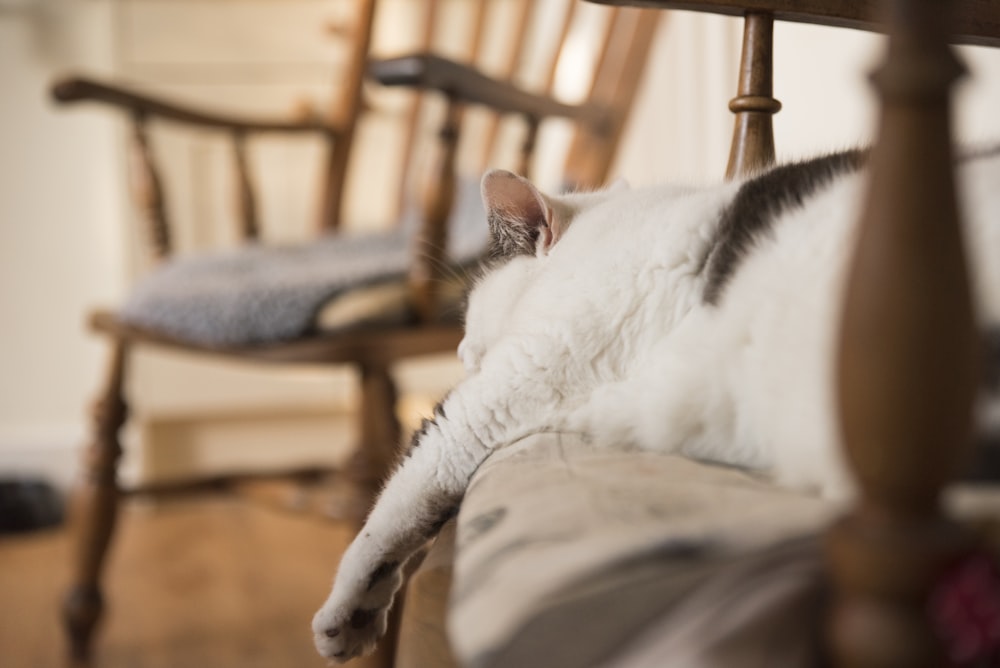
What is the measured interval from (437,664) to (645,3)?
47 cm

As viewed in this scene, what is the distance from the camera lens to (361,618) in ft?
1.88

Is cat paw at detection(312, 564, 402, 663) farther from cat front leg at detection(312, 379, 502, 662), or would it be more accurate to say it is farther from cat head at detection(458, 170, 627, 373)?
cat head at detection(458, 170, 627, 373)

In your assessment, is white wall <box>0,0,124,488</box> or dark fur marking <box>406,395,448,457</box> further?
white wall <box>0,0,124,488</box>

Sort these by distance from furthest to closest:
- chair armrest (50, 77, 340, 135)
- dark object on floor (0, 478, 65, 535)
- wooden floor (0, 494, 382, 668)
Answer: dark object on floor (0, 478, 65, 535) → wooden floor (0, 494, 382, 668) → chair armrest (50, 77, 340, 135)

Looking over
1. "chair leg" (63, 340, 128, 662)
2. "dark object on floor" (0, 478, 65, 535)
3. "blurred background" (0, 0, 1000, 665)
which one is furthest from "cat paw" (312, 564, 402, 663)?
"dark object on floor" (0, 478, 65, 535)

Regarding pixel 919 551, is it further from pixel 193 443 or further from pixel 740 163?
pixel 193 443

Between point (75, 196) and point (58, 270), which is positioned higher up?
point (75, 196)

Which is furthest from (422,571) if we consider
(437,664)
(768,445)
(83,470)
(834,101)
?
(83,470)

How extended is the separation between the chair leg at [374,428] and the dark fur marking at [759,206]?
2.30ft

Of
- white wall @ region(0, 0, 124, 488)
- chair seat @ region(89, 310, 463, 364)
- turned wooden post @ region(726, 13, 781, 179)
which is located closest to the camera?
turned wooden post @ region(726, 13, 781, 179)

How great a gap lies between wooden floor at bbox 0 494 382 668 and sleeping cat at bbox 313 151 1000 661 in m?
0.81

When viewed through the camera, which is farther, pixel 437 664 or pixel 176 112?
pixel 176 112

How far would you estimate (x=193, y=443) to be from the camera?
237 cm

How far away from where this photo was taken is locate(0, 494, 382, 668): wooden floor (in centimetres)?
145
